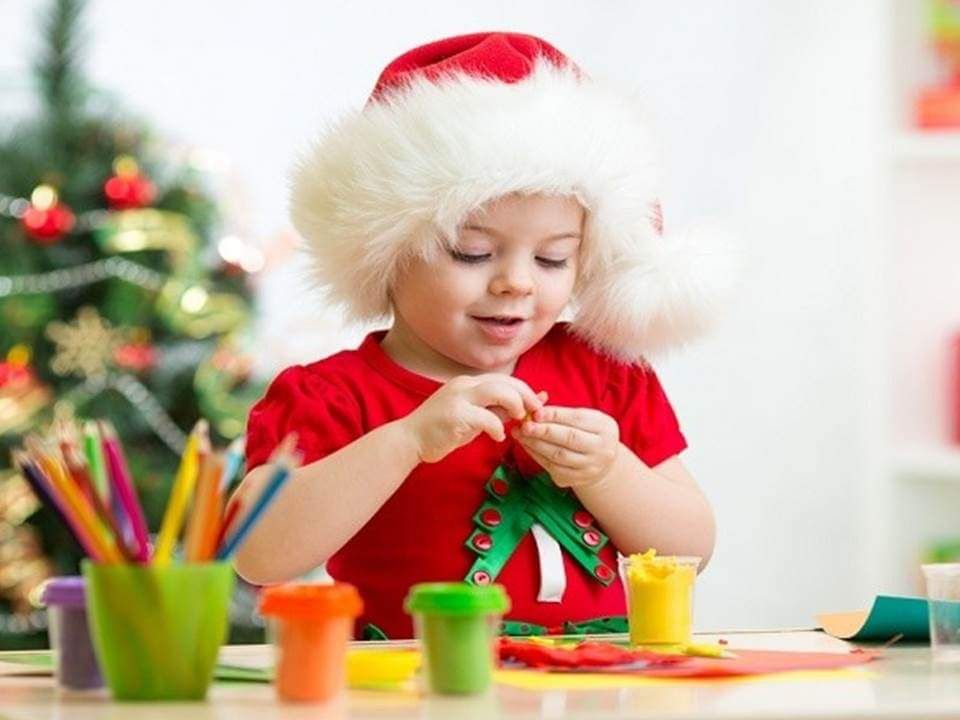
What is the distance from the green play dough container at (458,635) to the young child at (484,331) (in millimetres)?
358

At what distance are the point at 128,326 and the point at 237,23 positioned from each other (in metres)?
0.68

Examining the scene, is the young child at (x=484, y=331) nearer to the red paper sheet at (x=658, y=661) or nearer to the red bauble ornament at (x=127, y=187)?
the red paper sheet at (x=658, y=661)

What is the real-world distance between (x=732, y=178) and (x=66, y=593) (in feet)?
7.92

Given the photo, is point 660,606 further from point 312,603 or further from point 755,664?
point 312,603

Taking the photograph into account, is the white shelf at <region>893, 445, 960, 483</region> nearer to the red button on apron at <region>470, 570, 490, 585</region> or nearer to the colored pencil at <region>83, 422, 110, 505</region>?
the red button on apron at <region>470, 570, 490, 585</region>

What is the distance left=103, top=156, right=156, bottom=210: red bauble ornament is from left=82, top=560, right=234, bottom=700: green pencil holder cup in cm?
196

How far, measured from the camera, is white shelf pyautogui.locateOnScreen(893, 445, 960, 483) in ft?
9.41

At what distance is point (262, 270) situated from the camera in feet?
9.77

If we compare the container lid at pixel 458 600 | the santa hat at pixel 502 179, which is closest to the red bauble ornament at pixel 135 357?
the santa hat at pixel 502 179

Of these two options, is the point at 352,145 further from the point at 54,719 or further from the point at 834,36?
the point at 834,36

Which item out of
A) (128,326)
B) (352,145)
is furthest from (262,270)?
(352,145)

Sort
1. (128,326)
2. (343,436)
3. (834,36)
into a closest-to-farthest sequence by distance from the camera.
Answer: (343,436) → (128,326) → (834,36)

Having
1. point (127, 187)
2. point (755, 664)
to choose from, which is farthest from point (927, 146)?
point (755, 664)

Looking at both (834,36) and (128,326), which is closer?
(128,326)
